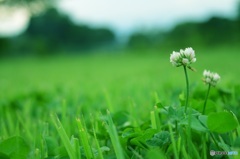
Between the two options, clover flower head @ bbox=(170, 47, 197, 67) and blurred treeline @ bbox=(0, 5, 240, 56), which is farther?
blurred treeline @ bbox=(0, 5, 240, 56)

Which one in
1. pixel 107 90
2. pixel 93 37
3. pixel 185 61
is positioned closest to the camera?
pixel 185 61

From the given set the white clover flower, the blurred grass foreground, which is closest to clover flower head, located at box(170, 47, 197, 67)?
the white clover flower

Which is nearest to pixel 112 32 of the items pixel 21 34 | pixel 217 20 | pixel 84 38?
pixel 84 38

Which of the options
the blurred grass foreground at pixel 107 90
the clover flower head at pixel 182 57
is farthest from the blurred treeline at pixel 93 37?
the clover flower head at pixel 182 57

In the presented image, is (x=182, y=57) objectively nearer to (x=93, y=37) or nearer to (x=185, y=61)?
(x=185, y=61)

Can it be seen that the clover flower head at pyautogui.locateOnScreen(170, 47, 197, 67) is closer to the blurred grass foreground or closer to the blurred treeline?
the blurred grass foreground

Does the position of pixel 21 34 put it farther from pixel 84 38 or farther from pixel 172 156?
pixel 172 156

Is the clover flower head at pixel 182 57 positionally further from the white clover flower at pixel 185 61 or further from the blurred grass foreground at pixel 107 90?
the blurred grass foreground at pixel 107 90

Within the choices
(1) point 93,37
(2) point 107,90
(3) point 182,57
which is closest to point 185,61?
(3) point 182,57

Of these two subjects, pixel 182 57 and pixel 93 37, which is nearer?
pixel 182 57
